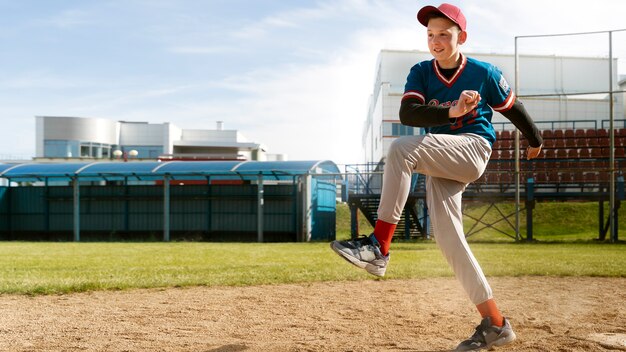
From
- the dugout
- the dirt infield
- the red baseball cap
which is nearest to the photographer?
the red baseball cap

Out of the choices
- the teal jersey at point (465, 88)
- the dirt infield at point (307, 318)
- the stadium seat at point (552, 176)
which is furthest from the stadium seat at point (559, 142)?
the teal jersey at point (465, 88)

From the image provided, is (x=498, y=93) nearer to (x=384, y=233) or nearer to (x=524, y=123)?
(x=524, y=123)

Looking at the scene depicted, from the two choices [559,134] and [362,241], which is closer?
[362,241]

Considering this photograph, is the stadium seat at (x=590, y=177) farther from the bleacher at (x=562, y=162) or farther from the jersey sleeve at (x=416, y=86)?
the jersey sleeve at (x=416, y=86)

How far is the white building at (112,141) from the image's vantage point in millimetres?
54219

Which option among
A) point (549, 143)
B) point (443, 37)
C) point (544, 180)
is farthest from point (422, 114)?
point (549, 143)

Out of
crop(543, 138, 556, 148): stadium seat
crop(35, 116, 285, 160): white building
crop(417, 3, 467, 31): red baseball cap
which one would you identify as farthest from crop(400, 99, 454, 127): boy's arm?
crop(35, 116, 285, 160): white building

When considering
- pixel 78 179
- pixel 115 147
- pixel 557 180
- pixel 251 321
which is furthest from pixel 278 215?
pixel 115 147

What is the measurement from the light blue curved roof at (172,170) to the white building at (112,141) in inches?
972

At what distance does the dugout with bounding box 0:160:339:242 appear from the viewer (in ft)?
85.3

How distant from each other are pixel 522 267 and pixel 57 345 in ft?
25.8

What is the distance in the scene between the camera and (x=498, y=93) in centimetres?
429

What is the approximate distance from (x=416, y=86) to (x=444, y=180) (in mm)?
636

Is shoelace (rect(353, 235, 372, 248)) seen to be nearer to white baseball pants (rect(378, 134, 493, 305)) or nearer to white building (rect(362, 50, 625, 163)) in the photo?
white baseball pants (rect(378, 134, 493, 305))
